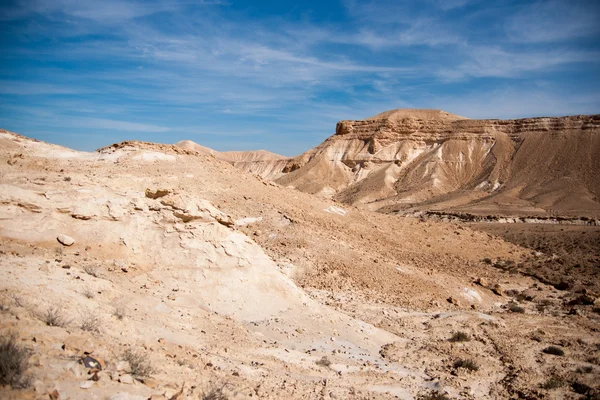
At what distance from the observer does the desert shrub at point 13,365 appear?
12.0ft

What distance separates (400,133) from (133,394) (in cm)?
7118

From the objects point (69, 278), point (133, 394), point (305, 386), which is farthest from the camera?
point (69, 278)

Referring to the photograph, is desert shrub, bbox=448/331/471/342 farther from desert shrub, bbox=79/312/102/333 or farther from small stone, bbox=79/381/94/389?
small stone, bbox=79/381/94/389

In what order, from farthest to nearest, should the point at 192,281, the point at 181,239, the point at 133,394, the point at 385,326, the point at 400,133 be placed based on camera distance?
the point at 400,133 < the point at 385,326 < the point at 181,239 < the point at 192,281 < the point at 133,394

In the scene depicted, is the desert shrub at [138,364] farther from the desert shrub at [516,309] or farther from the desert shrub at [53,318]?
the desert shrub at [516,309]

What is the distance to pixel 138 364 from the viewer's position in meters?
4.73

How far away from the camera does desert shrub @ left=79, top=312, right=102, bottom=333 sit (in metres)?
5.35

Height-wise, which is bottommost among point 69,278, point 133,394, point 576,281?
point 576,281

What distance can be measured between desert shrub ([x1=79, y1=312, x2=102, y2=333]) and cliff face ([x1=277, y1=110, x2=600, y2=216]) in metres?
43.5

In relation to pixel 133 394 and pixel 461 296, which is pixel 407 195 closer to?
pixel 461 296

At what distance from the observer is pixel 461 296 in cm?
1448

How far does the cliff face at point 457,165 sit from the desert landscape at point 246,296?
28724 mm

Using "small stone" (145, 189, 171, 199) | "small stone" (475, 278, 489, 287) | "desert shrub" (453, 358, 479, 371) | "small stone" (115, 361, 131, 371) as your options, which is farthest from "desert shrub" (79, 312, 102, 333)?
"small stone" (475, 278, 489, 287)

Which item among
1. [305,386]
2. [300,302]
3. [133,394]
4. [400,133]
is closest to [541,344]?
[300,302]
